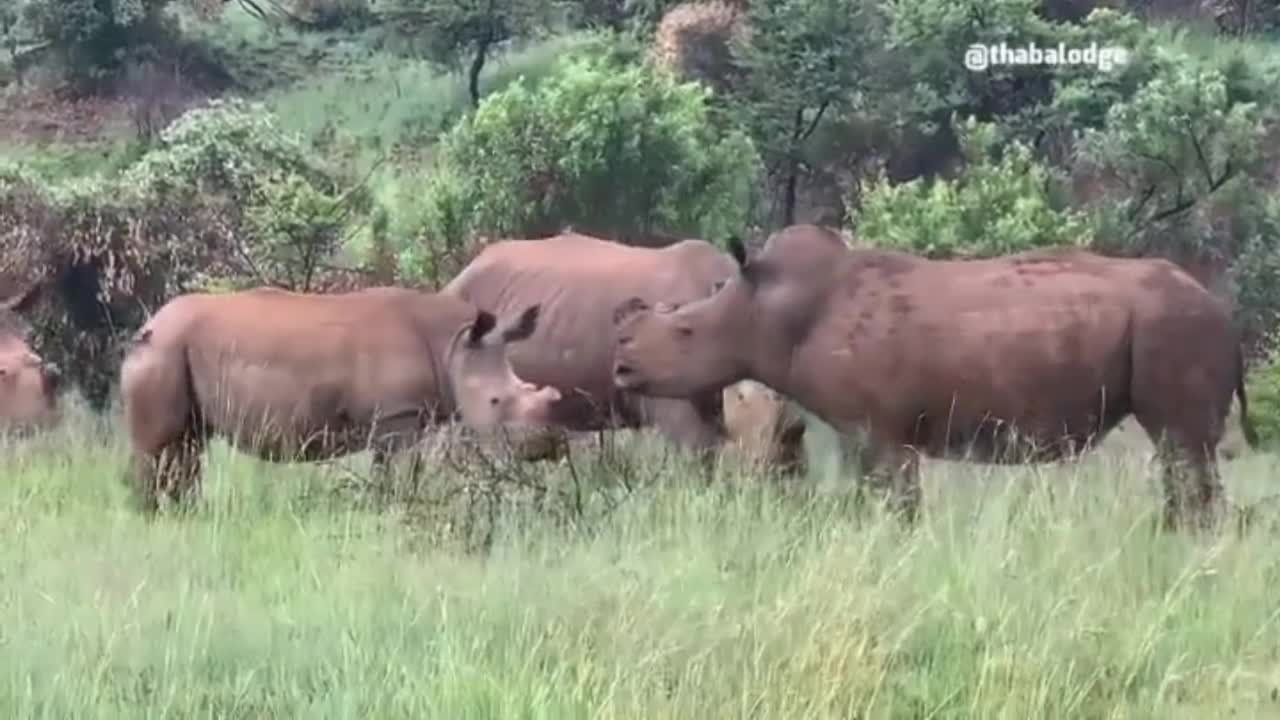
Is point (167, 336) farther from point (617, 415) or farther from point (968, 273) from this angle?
point (968, 273)

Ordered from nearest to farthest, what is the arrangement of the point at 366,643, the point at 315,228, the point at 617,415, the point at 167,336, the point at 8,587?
the point at 366,643, the point at 8,587, the point at 167,336, the point at 617,415, the point at 315,228

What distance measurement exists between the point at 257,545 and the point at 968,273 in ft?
8.35

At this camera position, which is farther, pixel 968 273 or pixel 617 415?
pixel 617 415

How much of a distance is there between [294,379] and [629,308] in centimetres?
124

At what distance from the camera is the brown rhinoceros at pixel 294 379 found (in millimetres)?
7449

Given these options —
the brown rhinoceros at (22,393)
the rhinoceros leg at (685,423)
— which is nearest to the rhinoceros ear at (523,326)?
the rhinoceros leg at (685,423)

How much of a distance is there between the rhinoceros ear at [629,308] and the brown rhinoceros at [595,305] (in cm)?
24

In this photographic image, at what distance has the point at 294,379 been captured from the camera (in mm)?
7500

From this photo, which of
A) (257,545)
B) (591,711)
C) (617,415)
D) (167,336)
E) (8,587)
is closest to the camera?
(591,711)

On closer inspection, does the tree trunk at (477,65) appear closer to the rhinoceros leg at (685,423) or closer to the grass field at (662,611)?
the rhinoceros leg at (685,423)

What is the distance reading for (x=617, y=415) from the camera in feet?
26.5

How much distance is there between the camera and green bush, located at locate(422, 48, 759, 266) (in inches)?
533

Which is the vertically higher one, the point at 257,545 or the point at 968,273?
the point at 968,273

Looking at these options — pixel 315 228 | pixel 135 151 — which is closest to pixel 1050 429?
pixel 315 228
